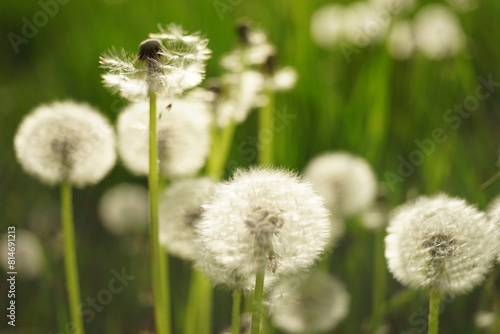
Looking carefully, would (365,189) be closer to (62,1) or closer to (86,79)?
(86,79)

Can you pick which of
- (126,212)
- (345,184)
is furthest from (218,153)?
(126,212)

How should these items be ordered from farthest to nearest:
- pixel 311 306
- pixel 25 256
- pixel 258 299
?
pixel 25 256 < pixel 311 306 < pixel 258 299

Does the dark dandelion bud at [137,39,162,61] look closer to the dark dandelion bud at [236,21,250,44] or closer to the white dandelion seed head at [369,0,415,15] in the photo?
the dark dandelion bud at [236,21,250,44]

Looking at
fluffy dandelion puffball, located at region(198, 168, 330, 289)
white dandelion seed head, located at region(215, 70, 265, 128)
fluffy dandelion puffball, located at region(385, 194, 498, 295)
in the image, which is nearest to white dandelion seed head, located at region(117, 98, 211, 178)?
white dandelion seed head, located at region(215, 70, 265, 128)

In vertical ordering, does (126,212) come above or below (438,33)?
below

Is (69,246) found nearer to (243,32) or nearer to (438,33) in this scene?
(243,32)

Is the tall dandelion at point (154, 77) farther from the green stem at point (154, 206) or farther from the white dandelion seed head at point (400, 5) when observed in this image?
the white dandelion seed head at point (400, 5)
